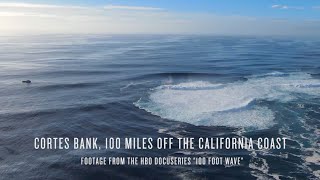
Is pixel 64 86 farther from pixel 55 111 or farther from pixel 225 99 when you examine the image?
pixel 225 99

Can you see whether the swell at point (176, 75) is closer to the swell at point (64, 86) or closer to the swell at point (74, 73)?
the swell at point (74, 73)

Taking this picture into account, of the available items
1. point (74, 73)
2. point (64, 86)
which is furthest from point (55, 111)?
point (74, 73)

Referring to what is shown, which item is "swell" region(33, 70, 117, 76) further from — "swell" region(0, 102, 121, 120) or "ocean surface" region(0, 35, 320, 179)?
"swell" region(0, 102, 121, 120)

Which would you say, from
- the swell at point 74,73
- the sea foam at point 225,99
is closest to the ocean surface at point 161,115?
the sea foam at point 225,99

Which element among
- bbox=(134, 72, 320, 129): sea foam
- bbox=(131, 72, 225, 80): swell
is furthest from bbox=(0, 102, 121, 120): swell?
bbox=(131, 72, 225, 80): swell

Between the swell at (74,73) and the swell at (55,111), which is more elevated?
the swell at (74,73)

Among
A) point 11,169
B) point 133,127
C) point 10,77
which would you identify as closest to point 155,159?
point 133,127

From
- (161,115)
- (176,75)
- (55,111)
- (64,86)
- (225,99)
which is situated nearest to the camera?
(161,115)

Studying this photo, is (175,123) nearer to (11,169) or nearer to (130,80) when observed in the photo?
(11,169)
